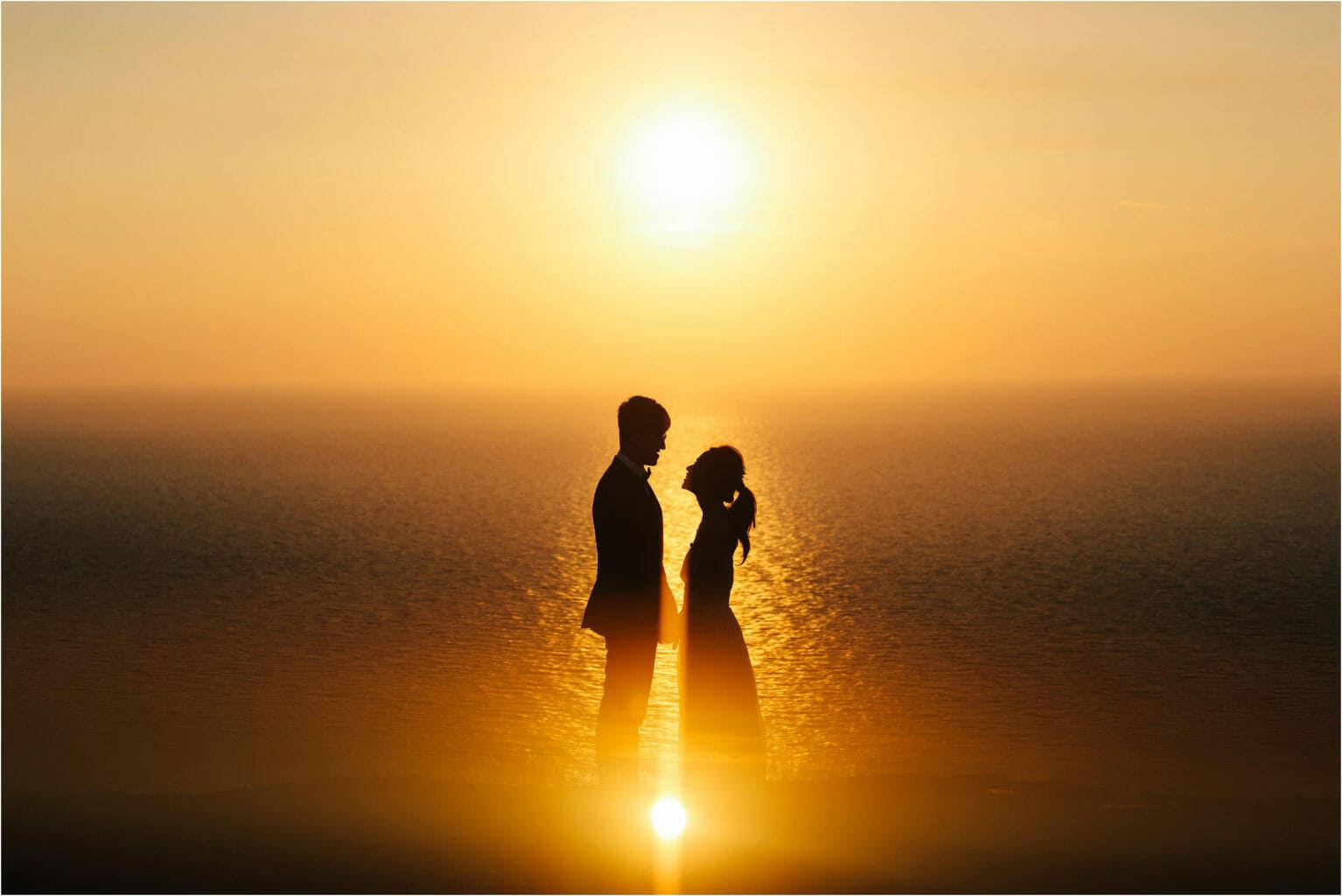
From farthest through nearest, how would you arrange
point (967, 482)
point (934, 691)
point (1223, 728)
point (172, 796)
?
point (967, 482) → point (934, 691) → point (1223, 728) → point (172, 796)

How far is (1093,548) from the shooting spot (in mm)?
58719

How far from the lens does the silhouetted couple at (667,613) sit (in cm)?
984

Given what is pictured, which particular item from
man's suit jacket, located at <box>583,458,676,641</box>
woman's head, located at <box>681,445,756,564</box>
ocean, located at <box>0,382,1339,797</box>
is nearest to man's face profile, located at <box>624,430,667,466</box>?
man's suit jacket, located at <box>583,458,676,641</box>

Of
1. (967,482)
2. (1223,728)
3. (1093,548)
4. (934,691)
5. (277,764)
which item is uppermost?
(967,482)

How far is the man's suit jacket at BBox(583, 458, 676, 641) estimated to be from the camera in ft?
32.2

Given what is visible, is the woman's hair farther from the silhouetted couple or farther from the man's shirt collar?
the man's shirt collar

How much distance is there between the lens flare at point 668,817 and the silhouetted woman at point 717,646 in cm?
86

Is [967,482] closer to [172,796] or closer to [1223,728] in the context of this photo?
[1223,728]

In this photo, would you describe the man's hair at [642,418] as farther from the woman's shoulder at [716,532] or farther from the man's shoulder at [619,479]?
the woman's shoulder at [716,532]

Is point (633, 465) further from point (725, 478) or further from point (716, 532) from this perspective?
point (716, 532)

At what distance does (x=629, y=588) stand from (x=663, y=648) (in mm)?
26420

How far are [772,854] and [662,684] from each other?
70.0 feet

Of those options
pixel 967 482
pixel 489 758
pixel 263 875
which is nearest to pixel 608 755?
pixel 263 875

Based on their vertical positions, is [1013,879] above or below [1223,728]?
below
